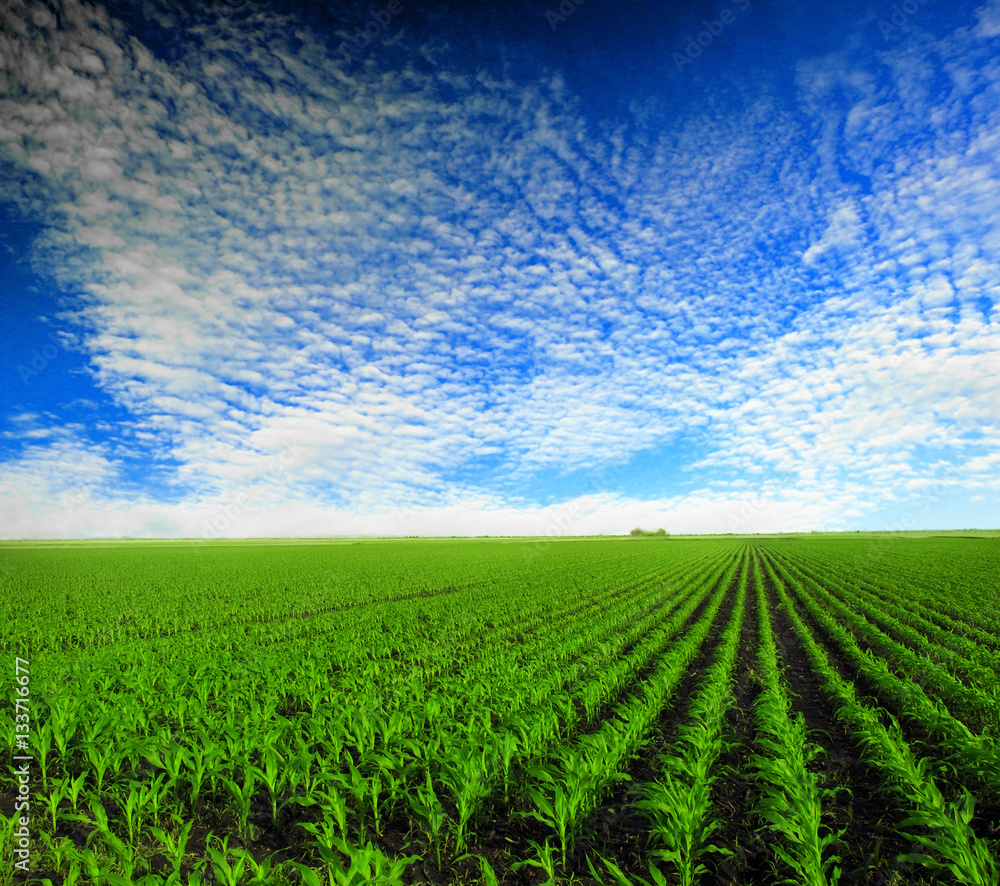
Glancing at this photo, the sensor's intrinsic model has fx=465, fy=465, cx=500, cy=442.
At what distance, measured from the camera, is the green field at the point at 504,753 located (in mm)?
4781

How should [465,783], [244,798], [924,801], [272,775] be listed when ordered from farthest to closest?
[272,775] → [244,798] → [465,783] → [924,801]

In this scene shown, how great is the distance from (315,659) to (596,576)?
956 inches

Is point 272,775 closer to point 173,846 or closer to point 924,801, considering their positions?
point 173,846

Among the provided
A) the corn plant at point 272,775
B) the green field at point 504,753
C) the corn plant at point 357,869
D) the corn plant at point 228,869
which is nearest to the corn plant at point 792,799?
the green field at point 504,753

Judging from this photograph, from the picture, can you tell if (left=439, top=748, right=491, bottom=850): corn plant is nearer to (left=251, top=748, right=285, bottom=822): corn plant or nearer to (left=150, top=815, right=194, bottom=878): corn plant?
(left=251, top=748, right=285, bottom=822): corn plant

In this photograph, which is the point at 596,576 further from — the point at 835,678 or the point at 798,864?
the point at 798,864

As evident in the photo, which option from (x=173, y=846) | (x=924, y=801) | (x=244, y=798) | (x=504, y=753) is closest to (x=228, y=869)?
(x=173, y=846)

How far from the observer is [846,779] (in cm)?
673

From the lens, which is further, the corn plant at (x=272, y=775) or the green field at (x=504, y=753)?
the corn plant at (x=272, y=775)

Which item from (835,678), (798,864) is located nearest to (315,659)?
(798,864)

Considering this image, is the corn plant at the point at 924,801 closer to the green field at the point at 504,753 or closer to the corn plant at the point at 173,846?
the green field at the point at 504,753

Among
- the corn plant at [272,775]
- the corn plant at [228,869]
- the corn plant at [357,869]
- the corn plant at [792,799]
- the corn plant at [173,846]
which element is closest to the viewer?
the corn plant at [357,869]

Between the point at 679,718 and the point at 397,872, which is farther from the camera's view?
the point at 679,718

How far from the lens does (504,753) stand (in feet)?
20.2
